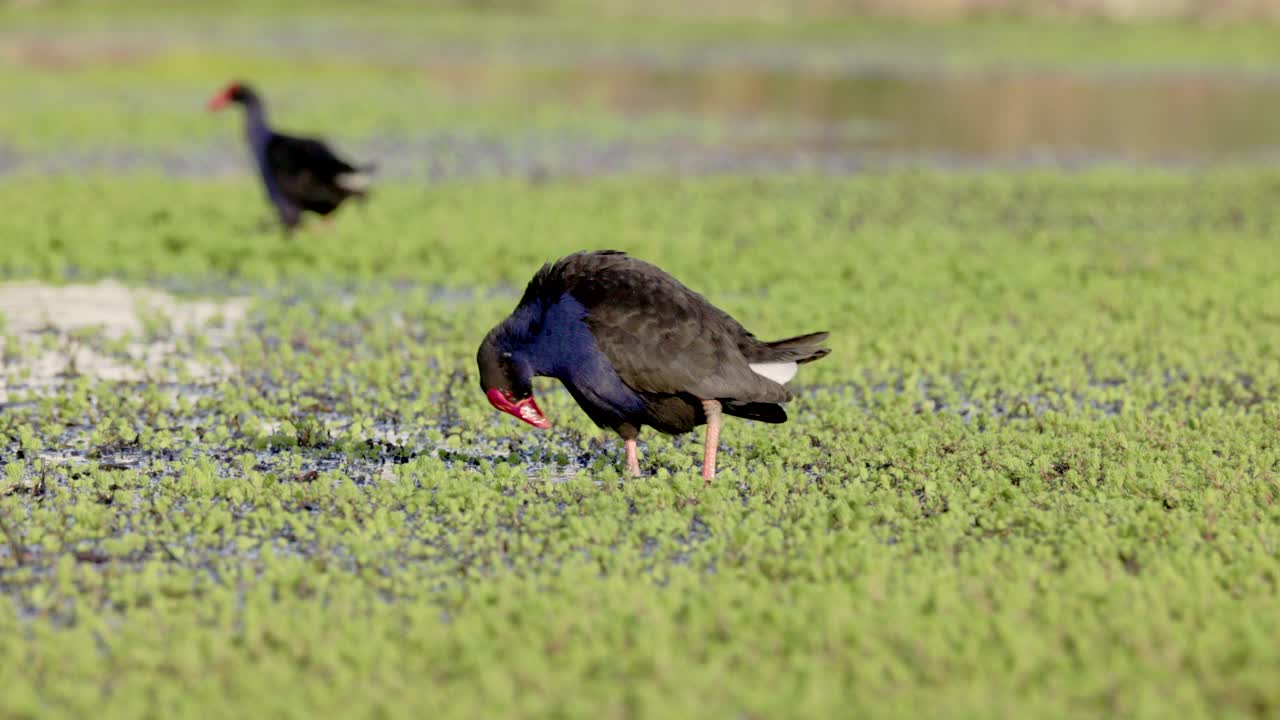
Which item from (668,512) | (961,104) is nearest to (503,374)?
(668,512)

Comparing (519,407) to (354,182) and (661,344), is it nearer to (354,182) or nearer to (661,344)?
(661,344)

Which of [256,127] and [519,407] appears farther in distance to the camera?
[256,127]

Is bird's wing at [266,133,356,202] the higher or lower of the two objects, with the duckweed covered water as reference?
higher

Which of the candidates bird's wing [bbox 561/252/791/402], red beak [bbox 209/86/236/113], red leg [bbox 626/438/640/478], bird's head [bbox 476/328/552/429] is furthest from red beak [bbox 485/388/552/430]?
red beak [bbox 209/86/236/113]

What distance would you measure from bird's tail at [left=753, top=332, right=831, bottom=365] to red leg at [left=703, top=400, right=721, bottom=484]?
39 centimetres

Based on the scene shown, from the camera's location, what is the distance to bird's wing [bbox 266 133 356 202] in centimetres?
1823

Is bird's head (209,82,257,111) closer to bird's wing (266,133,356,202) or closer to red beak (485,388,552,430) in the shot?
bird's wing (266,133,356,202)

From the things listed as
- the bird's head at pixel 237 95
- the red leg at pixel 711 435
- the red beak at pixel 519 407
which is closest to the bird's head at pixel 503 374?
the red beak at pixel 519 407

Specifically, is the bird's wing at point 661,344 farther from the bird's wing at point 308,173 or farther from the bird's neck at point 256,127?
the bird's neck at point 256,127

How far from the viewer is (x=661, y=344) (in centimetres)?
909

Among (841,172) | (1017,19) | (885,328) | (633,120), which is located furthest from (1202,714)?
(1017,19)

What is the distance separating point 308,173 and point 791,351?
33.0ft

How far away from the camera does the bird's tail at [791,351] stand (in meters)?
9.39

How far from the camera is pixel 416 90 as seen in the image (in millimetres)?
42406
